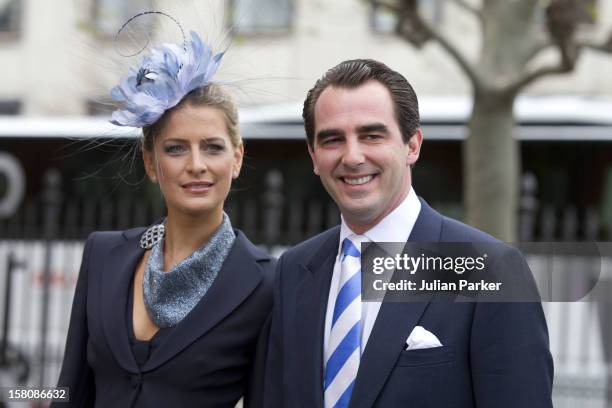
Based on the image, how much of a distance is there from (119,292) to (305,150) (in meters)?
8.85

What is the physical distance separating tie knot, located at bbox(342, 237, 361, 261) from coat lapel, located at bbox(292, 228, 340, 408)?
81mm

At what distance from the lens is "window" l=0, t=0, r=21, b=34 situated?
20.6m

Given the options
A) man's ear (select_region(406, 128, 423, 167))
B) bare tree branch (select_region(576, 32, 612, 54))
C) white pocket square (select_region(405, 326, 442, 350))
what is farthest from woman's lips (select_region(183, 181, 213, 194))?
bare tree branch (select_region(576, 32, 612, 54))

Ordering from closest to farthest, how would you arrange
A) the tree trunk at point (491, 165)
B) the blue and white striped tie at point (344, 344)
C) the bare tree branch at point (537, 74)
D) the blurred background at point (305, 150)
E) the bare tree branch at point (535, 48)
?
the blue and white striped tie at point (344, 344) → the blurred background at point (305, 150) → the bare tree branch at point (537, 74) → the tree trunk at point (491, 165) → the bare tree branch at point (535, 48)

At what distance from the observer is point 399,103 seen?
246cm

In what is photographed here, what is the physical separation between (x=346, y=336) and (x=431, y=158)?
9073mm

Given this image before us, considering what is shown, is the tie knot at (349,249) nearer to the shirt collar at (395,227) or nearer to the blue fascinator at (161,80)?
the shirt collar at (395,227)

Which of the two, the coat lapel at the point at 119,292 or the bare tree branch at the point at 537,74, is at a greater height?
the bare tree branch at the point at 537,74

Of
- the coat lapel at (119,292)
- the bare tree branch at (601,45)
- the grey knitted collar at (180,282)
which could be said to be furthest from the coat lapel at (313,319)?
the bare tree branch at (601,45)

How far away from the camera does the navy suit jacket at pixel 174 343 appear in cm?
277

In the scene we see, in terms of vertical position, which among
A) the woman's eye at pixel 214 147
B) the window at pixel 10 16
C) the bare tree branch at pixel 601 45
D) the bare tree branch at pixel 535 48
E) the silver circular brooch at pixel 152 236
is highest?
the window at pixel 10 16

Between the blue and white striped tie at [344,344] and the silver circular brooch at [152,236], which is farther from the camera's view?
the silver circular brooch at [152,236]

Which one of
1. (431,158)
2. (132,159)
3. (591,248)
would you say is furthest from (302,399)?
(431,158)

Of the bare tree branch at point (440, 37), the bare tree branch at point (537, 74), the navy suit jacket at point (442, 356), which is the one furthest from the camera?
the bare tree branch at point (440, 37)
